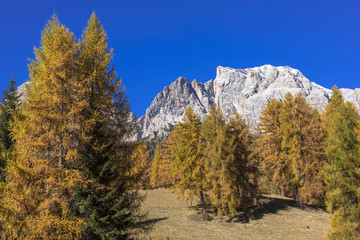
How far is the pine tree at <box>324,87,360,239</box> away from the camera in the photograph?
15.7 metres

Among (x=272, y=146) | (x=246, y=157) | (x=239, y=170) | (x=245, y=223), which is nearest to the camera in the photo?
(x=245, y=223)

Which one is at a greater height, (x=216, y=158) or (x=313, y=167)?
(x=216, y=158)

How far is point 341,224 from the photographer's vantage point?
1608 centimetres

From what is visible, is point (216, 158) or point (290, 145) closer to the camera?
point (216, 158)

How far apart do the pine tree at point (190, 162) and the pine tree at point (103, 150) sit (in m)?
13.0

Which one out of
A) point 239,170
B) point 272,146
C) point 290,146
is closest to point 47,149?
point 239,170

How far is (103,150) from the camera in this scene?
11.5 metres

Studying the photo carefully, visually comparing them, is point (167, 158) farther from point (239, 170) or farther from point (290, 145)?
point (290, 145)

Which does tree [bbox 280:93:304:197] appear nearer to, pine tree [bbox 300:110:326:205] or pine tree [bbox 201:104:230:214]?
pine tree [bbox 300:110:326:205]

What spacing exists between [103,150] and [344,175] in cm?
1656

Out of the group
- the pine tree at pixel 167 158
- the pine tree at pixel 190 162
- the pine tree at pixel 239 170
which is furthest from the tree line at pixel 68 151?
the pine tree at pixel 167 158

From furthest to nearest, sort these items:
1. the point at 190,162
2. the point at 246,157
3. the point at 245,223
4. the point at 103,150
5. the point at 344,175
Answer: the point at 246,157 → the point at 190,162 → the point at 245,223 → the point at 344,175 → the point at 103,150

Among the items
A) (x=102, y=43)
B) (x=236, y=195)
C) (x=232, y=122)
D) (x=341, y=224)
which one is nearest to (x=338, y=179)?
(x=341, y=224)

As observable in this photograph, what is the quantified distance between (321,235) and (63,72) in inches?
971
